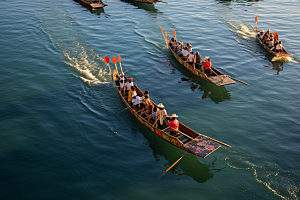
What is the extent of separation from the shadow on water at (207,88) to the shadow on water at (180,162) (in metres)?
6.38

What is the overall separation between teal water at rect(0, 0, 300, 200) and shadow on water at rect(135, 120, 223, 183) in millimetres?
59

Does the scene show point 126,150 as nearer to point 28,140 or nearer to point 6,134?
point 28,140

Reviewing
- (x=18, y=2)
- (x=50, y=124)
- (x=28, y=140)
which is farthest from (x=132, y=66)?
(x=18, y=2)

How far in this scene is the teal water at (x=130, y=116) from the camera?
41.4 ft

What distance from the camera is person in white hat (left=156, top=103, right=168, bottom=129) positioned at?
49.0ft

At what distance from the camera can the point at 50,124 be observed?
16.3 m

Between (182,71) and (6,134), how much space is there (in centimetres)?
1536

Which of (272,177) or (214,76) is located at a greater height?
(214,76)

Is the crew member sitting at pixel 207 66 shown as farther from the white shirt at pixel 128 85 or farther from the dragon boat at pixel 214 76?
the white shirt at pixel 128 85

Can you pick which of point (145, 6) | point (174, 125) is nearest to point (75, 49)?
point (174, 125)

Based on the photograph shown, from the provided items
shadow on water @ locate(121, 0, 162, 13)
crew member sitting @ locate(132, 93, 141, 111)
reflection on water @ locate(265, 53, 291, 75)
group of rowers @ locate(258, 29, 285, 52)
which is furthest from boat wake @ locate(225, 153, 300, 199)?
shadow on water @ locate(121, 0, 162, 13)

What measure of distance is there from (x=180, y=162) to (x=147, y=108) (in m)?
4.26

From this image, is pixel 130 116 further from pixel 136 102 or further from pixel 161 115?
pixel 161 115

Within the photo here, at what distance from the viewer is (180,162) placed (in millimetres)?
14125
